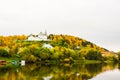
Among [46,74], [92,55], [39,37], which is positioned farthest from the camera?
[39,37]

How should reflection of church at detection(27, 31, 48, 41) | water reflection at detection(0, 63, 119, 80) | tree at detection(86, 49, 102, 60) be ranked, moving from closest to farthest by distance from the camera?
1. water reflection at detection(0, 63, 119, 80)
2. tree at detection(86, 49, 102, 60)
3. reflection of church at detection(27, 31, 48, 41)

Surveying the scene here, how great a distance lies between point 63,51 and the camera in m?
87.8

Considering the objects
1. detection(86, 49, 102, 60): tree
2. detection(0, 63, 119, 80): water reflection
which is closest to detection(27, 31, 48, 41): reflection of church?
detection(86, 49, 102, 60): tree

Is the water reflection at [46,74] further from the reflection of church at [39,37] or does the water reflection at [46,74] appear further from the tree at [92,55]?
the reflection of church at [39,37]

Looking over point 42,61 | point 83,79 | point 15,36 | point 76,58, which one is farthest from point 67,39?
point 83,79

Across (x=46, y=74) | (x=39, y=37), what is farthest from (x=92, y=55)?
(x=46, y=74)

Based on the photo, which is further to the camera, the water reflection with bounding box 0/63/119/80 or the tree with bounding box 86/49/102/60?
the tree with bounding box 86/49/102/60

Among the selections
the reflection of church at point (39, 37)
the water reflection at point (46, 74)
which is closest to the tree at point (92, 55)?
the reflection of church at point (39, 37)

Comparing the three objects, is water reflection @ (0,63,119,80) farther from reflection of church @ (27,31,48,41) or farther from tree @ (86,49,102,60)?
reflection of church @ (27,31,48,41)

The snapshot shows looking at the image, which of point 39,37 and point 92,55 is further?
point 39,37

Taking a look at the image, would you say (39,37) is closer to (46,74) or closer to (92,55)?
(92,55)

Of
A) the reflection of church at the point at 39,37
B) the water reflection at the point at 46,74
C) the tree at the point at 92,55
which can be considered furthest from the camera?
the reflection of church at the point at 39,37

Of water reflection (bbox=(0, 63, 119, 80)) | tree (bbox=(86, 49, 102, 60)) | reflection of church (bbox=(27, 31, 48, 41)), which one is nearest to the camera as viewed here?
water reflection (bbox=(0, 63, 119, 80))

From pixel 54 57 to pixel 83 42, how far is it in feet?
267
